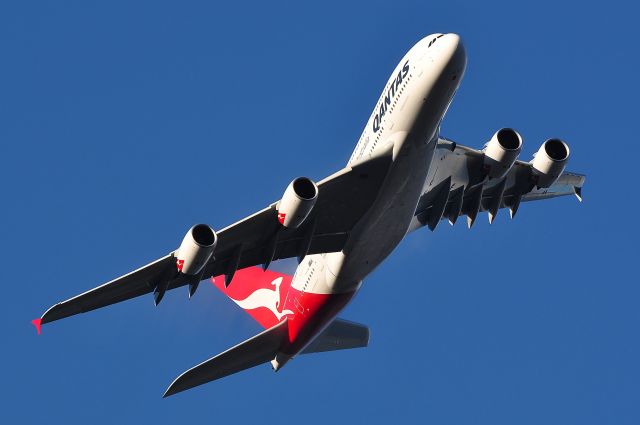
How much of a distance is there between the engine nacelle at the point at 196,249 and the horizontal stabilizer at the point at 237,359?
516 centimetres

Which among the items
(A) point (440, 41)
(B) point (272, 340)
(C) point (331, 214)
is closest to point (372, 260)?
(C) point (331, 214)

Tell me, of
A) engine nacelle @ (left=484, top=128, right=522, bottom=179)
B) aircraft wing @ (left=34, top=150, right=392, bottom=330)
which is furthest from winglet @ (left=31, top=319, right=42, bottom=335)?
engine nacelle @ (left=484, top=128, right=522, bottom=179)

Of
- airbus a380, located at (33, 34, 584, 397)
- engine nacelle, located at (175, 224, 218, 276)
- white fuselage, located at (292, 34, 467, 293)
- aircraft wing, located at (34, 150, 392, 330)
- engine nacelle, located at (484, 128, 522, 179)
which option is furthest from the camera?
engine nacelle, located at (484, 128, 522, 179)

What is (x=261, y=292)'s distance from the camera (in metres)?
45.2

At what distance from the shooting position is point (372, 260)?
131 ft

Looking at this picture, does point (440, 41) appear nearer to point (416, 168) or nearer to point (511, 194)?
point (416, 168)

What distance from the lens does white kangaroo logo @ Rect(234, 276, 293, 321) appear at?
44094 millimetres

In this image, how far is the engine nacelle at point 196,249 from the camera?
35531 millimetres

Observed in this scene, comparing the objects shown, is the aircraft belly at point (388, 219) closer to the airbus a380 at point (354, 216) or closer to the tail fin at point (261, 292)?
the airbus a380 at point (354, 216)

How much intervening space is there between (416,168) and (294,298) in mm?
7727

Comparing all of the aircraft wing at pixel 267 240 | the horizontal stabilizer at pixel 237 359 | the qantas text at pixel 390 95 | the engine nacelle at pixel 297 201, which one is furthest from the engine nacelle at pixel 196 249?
the qantas text at pixel 390 95

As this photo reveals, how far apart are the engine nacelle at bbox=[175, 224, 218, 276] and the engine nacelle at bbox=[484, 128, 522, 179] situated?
9.85 metres

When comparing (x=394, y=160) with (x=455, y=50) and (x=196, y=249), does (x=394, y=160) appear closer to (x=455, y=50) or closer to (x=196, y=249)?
(x=455, y=50)

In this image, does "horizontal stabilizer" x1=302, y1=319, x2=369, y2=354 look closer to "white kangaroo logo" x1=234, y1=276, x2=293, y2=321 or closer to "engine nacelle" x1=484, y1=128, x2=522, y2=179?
"white kangaroo logo" x1=234, y1=276, x2=293, y2=321
